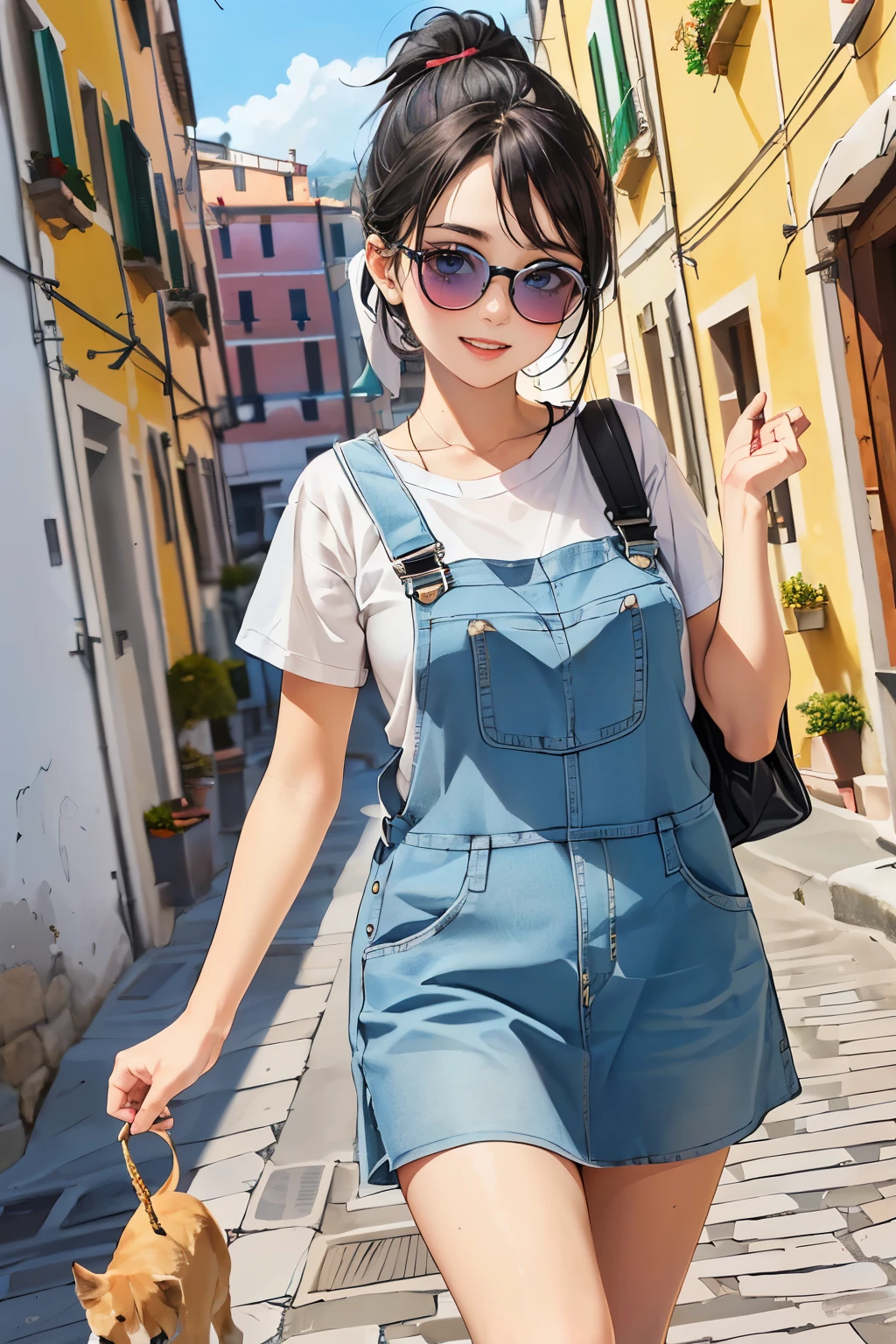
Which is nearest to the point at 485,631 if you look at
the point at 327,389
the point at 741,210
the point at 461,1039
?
the point at 461,1039

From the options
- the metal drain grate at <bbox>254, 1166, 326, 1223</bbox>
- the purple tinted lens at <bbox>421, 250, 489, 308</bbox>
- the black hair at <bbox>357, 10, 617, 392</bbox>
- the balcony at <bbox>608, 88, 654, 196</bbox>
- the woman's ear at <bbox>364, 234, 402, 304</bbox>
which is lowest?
the metal drain grate at <bbox>254, 1166, 326, 1223</bbox>

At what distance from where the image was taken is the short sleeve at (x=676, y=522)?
130cm

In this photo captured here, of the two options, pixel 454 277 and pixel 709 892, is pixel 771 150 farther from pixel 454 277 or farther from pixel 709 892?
pixel 709 892

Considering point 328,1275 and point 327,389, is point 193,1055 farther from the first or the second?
point 327,389

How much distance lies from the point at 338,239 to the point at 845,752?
262 cm

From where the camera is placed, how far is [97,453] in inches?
186

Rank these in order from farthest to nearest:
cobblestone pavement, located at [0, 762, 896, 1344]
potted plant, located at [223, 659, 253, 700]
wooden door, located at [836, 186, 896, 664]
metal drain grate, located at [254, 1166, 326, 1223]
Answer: potted plant, located at [223, 659, 253, 700] < wooden door, located at [836, 186, 896, 664] < metal drain grate, located at [254, 1166, 326, 1223] < cobblestone pavement, located at [0, 762, 896, 1344]

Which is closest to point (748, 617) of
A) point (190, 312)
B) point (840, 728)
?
point (840, 728)

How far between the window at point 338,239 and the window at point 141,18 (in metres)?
1.22

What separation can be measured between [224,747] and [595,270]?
381 cm

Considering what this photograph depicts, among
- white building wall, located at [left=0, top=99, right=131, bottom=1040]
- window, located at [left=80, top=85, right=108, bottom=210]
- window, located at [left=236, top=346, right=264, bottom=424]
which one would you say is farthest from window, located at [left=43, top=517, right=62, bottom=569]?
window, located at [left=80, top=85, right=108, bottom=210]

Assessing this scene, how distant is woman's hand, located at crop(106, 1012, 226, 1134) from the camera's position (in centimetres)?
123

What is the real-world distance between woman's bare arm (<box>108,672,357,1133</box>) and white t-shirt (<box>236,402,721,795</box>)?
0.05m

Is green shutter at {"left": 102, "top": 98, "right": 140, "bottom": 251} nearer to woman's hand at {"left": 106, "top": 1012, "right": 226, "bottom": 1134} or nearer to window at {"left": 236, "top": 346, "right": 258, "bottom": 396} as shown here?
window at {"left": 236, "top": 346, "right": 258, "bottom": 396}
